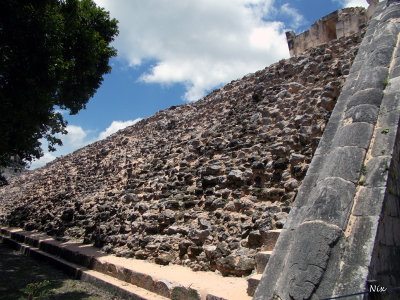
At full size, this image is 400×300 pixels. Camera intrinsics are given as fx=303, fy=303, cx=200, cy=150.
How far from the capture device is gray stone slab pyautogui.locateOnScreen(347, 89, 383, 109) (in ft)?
12.9

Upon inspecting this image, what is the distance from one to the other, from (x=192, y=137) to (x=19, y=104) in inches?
200

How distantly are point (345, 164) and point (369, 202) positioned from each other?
56cm

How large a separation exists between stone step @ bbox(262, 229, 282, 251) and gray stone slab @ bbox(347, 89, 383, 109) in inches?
80.8

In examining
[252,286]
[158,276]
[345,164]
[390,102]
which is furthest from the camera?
[158,276]

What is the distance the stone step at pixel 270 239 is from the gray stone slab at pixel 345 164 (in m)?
1.24

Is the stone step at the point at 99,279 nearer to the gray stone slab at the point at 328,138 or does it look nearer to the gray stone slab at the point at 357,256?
the gray stone slab at the point at 357,256

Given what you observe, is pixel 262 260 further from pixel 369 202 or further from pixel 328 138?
pixel 328 138

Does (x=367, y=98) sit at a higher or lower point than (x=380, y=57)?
lower

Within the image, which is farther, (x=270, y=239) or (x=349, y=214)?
(x=270, y=239)

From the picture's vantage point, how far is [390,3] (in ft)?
21.3

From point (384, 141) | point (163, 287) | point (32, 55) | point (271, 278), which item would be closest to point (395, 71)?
point (384, 141)

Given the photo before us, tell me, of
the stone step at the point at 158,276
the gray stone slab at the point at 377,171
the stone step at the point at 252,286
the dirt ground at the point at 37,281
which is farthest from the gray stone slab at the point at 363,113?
the dirt ground at the point at 37,281

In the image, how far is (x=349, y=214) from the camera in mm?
2855

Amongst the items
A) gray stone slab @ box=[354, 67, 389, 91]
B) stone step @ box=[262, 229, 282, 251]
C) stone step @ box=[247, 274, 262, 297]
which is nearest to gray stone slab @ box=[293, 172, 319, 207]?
stone step @ box=[262, 229, 282, 251]
